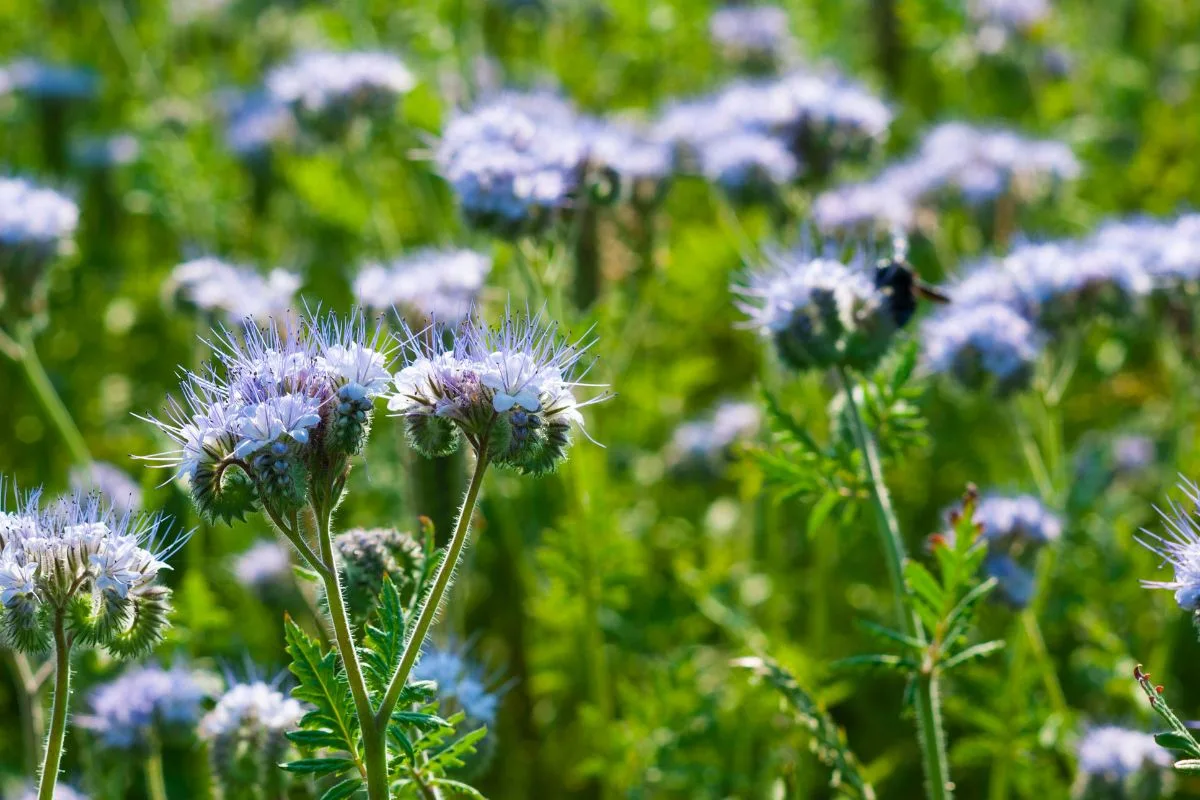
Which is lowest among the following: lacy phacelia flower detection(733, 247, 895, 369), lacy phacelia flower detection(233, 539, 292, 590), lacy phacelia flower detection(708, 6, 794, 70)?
lacy phacelia flower detection(733, 247, 895, 369)

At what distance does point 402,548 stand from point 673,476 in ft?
10.1

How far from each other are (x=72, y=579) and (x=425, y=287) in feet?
7.19

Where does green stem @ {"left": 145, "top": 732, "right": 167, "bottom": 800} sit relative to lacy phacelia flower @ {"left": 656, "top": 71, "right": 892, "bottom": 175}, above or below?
below

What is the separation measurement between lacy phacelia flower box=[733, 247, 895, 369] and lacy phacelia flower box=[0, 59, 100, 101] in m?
5.75

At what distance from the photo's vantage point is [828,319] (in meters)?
3.52

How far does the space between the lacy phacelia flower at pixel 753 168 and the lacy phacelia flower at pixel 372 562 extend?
2.73 metres

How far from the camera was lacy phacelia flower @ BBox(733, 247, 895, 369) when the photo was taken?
3.51 metres

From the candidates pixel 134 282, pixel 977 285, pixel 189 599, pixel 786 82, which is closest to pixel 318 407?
pixel 189 599

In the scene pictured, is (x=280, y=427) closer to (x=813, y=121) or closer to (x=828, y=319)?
(x=828, y=319)

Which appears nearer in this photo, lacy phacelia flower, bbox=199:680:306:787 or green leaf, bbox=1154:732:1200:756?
green leaf, bbox=1154:732:1200:756

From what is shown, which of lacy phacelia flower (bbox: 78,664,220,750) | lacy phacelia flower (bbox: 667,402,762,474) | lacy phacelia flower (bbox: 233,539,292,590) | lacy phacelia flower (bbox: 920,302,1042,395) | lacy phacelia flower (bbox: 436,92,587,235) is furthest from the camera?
lacy phacelia flower (bbox: 667,402,762,474)

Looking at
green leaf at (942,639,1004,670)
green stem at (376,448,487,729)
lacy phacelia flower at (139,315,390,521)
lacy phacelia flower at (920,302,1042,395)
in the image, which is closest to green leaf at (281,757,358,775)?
green stem at (376,448,487,729)

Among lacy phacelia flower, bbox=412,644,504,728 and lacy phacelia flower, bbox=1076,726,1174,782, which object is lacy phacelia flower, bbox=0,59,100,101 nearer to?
lacy phacelia flower, bbox=412,644,504,728

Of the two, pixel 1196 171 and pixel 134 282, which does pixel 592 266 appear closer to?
pixel 134 282
